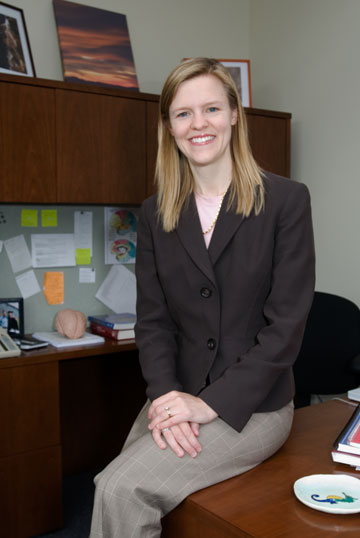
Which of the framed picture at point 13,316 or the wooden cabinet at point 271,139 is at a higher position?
the wooden cabinet at point 271,139

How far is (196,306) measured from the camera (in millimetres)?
1566

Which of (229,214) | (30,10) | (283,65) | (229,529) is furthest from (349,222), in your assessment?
(229,529)

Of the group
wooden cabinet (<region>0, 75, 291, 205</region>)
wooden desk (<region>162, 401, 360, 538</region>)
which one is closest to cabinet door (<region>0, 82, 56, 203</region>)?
wooden cabinet (<region>0, 75, 291, 205</region>)

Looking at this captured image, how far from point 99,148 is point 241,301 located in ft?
4.20

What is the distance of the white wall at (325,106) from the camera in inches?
111

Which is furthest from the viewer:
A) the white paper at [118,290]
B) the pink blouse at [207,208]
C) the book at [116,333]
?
the white paper at [118,290]

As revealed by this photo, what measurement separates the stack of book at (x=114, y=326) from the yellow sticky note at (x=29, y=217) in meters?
0.54

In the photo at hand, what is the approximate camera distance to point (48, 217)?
2.82 m

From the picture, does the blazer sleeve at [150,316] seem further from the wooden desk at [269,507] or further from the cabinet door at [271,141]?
the cabinet door at [271,141]

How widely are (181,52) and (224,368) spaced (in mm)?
2196

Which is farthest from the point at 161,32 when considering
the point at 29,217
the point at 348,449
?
the point at 348,449

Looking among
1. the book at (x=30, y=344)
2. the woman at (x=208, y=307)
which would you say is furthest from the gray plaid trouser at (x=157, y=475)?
the book at (x=30, y=344)

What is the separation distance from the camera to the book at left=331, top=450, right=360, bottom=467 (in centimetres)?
137

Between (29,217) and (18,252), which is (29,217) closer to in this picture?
(29,217)
